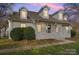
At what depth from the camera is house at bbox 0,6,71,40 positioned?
14.9 ft

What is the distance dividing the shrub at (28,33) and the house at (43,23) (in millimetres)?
49

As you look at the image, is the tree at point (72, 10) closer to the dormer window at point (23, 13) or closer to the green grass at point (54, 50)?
the green grass at point (54, 50)


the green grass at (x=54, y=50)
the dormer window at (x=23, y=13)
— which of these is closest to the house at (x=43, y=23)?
the dormer window at (x=23, y=13)

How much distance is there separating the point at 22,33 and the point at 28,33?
0.30ft

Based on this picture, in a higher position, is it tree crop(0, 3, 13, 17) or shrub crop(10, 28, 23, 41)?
tree crop(0, 3, 13, 17)

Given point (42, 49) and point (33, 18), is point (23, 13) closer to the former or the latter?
point (33, 18)

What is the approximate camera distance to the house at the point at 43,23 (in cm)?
454

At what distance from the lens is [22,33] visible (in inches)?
179

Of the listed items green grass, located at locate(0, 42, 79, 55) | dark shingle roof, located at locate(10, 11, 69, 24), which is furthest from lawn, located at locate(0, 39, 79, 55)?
dark shingle roof, located at locate(10, 11, 69, 24)

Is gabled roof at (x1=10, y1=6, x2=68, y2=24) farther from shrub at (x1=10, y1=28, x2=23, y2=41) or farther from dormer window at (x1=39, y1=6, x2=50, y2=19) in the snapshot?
shrub at (x1=10, y1=28, x2=23, y2=41)

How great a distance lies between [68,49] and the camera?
4500 millimetres
